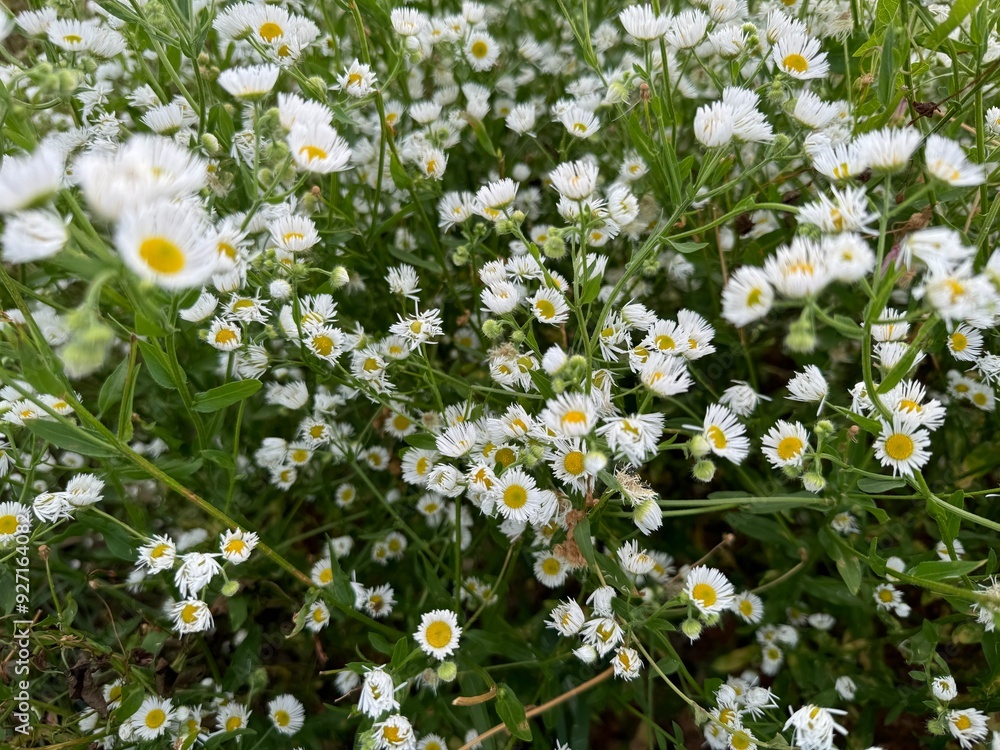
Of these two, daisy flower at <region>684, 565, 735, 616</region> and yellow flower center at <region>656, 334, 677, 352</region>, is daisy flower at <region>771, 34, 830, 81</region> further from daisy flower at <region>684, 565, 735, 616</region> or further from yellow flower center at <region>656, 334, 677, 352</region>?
daisy flower at <region>684, 565, 735, 616</region>

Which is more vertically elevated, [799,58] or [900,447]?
[799,58]

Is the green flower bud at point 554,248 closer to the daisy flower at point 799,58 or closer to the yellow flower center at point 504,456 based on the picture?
the yellow flower center at point 504,456

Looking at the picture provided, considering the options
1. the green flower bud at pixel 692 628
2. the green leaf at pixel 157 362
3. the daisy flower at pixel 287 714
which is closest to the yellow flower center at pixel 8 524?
the green leaf at pixel 157 362

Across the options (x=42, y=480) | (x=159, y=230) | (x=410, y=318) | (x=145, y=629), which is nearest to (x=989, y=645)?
(x=410, y=318)

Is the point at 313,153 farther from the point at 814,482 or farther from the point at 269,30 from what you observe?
the point at 814,482

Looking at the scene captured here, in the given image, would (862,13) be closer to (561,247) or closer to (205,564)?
(561,247)

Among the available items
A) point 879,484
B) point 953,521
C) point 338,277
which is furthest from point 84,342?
point 953,521

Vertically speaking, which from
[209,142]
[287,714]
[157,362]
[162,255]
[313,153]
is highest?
[209,142]
